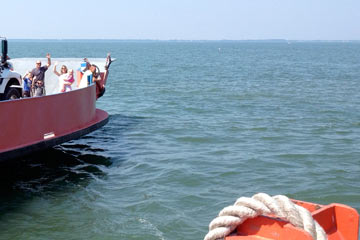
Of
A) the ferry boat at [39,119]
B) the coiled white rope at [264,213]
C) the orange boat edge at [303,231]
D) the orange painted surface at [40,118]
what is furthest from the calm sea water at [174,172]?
the coiled white rope at [264,213]

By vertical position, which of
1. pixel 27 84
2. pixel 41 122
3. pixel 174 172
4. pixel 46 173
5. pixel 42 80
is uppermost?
pixel 42 80

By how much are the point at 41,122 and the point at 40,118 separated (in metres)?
0.10

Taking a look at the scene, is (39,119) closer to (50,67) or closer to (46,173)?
(46,173)

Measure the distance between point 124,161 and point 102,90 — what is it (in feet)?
13.9

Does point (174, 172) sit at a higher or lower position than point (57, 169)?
higher

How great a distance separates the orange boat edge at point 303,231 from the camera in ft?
10.1

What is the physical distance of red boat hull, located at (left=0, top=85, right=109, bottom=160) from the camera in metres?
8.79

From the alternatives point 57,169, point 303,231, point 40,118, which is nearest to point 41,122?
point 40,118

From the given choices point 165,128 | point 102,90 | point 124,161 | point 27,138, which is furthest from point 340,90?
point 27,138

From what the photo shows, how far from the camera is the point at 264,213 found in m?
3.16

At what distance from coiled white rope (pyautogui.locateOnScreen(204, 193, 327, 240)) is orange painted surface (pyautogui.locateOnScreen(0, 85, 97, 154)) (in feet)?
20.8

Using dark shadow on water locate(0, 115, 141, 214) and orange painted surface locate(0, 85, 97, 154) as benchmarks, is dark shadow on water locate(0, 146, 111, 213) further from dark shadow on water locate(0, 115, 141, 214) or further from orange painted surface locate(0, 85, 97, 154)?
orange painted surface locate(0, 85, 97, 154)

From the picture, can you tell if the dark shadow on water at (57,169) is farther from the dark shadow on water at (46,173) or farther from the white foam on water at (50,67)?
the white foam on water at (50,67)

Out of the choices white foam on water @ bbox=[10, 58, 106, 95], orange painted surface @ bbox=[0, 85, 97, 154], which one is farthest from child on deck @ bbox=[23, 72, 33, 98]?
white foam on water @ bbox=[10, 58, 106, 95]
